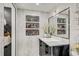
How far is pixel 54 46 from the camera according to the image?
1349 millimetres

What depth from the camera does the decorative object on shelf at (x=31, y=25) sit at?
4.49ft

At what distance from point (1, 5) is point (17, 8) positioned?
7.5 inches

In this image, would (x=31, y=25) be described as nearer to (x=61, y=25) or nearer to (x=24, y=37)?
(x=24, y=37)

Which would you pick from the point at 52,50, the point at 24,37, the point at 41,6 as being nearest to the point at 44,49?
the point at 52,50

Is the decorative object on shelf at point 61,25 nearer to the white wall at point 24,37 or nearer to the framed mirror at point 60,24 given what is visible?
the framed mirror at point 60,24

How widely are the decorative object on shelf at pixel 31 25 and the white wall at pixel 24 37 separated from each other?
37mm

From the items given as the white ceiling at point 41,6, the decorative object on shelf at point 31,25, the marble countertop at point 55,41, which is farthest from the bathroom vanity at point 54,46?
the white ceiling at point 41,6

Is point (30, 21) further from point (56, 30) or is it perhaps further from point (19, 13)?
point (56, 30)

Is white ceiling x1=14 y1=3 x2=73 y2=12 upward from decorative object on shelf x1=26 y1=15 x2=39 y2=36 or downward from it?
upward

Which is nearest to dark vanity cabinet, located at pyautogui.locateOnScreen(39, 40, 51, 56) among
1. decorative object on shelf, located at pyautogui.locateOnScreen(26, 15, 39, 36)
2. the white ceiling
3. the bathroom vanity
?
the bathroom vanity

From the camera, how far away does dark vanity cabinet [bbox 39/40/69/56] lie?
1343 mm

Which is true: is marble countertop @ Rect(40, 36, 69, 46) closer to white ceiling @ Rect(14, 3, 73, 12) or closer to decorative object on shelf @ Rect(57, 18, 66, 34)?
decorative object on shelf @ Rect(57, 18, 66, 34)

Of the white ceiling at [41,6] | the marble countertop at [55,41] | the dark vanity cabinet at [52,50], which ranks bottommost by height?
the dark vanity cabinet at [52,50]

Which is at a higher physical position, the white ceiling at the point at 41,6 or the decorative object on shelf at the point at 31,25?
the white ceiling at the point at 41,6
